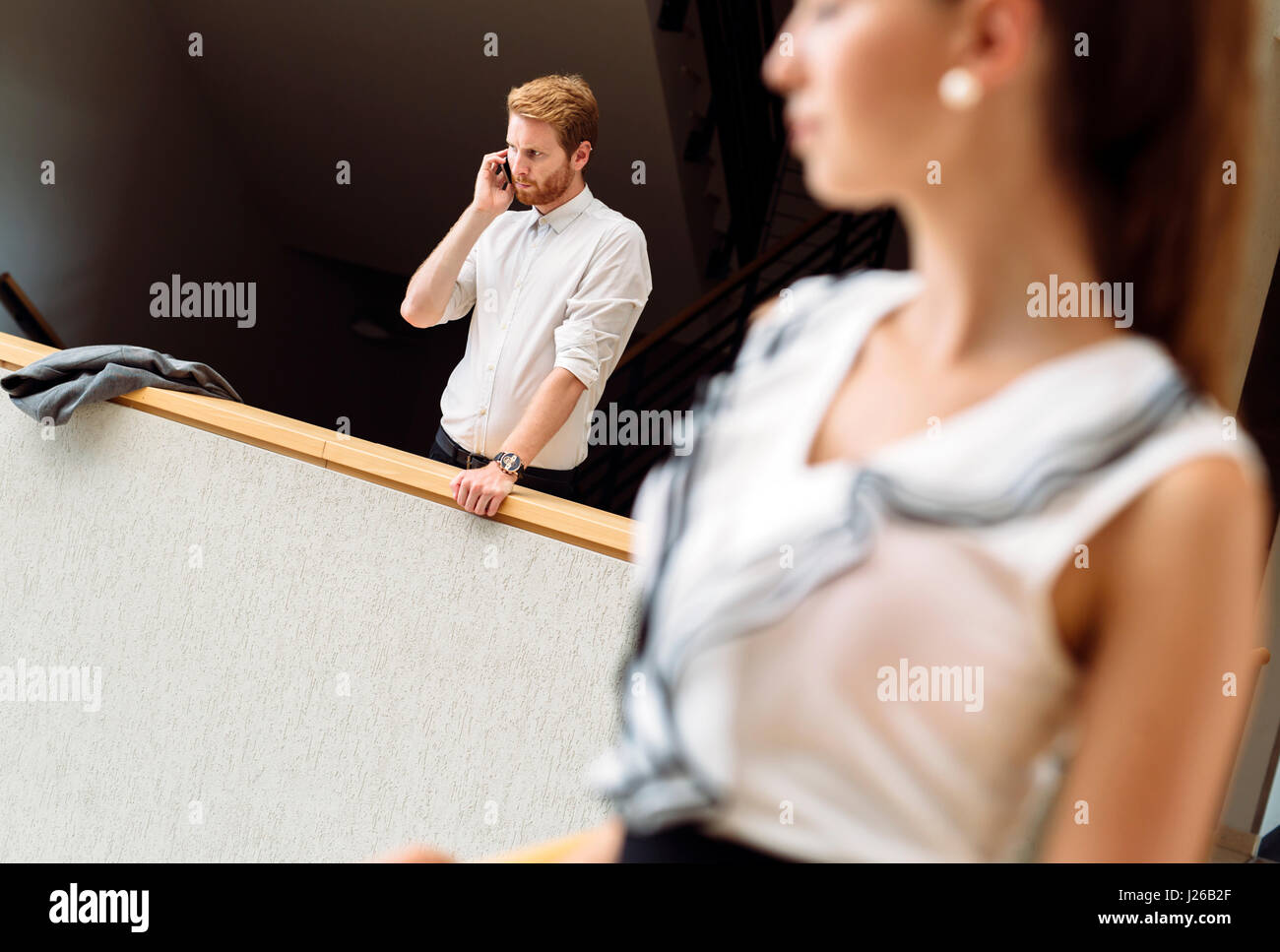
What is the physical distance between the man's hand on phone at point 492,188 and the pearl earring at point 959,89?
138 centimetres

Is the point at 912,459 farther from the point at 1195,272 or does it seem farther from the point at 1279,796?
the point at 1279,796

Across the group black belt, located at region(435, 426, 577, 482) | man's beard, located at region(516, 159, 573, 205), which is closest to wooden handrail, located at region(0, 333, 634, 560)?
black belt, located at region(435, 426, 577, 482)

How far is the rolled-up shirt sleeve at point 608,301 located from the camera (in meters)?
1.79

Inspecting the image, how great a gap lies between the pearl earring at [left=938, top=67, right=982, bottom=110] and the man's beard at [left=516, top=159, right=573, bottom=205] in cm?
154

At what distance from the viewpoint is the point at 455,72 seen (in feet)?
14.8

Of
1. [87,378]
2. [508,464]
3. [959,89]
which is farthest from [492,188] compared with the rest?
[959,89]

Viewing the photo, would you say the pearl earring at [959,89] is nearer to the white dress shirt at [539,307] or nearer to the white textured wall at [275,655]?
the white textured wall at [275,655]

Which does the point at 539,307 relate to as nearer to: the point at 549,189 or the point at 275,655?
the point at 549,189

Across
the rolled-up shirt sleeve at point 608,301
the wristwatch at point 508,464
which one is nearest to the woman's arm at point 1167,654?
the wristwatch at point 508,464

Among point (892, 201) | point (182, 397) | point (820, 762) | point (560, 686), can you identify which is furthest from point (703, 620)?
point (182, 397)

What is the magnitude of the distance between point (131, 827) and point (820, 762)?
5.84 feet

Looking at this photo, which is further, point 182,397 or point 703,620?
point 182,397

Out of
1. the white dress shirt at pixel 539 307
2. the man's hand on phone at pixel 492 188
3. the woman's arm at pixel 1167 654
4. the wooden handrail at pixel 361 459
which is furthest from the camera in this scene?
the white dress shirt at pixel 539 307

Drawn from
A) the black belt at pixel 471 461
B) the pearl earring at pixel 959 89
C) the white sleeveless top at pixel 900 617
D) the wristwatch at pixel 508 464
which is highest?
the pearl earring at pixel 959 89
